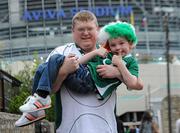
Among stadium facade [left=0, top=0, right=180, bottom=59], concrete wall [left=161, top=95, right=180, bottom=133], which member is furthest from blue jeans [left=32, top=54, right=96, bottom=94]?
stadium facade [left=0, top=0, right=180, bottom=59]

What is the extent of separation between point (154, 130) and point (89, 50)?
32.7 ft

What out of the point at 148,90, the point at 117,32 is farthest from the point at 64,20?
the point at 117,32

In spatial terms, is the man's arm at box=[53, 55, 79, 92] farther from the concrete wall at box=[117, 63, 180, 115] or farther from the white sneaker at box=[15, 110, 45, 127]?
the concrete wall at box=[117, 63, 180, 115]

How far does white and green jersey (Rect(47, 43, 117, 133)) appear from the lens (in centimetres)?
428

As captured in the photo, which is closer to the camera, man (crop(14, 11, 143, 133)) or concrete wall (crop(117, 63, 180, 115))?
man (crop(14, 11, 143, 133))

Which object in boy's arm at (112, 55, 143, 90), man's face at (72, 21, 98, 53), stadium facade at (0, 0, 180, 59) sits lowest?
stadium facade at (0, 0, 180, 59)

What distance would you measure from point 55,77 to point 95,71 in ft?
1.04

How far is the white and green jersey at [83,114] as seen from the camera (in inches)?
Answer: 168

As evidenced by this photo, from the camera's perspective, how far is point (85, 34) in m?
4.46

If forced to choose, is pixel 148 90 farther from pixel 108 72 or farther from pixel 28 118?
pixel 28 118

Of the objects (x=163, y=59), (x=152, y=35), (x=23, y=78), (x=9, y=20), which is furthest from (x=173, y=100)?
(x=9, y=20)

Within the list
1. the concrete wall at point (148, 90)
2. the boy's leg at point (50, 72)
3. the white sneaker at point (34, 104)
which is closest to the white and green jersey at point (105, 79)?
the boy's leg at point (50, 72)

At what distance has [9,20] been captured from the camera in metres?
83.9

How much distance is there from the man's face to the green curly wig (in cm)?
6
